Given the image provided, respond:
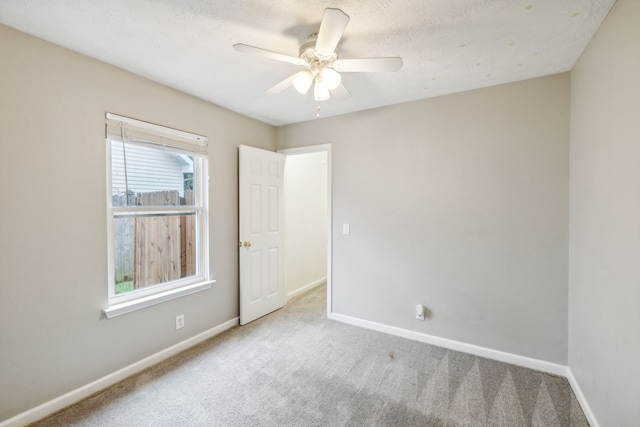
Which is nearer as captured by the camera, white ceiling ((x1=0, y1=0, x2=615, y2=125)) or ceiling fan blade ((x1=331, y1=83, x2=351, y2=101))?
white ceiling ((x1=0, y1=0, x2=615, y2=125))

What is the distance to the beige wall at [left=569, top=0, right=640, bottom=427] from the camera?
51.1 inches

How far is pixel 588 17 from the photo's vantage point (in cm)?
154

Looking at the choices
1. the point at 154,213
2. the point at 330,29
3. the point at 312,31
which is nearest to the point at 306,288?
the point at 154,213

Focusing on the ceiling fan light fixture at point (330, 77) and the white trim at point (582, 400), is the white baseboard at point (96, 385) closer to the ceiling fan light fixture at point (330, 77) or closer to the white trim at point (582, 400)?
the ceiling fan light fixture at point (330, 77)

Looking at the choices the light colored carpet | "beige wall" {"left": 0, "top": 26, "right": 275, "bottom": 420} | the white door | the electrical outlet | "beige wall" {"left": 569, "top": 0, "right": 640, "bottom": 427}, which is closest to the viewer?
"beige wall" {"left": 569, "top": 0, "right": 640, "bottom": 427}

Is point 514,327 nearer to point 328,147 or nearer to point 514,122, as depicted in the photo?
point 514,122

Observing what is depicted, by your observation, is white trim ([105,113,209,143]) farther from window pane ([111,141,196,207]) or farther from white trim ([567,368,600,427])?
white trim ([567,368,600,427])

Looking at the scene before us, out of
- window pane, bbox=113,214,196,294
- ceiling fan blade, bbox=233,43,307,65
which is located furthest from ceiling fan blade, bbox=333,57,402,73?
window pane, bbox=113,214,196,294

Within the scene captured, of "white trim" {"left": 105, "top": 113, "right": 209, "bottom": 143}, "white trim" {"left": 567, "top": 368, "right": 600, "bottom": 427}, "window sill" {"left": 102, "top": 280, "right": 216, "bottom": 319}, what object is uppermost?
"white trim" {"left": 105, "top": 113, "right": 209, "bottom": 143}

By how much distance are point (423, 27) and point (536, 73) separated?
47.7 inches

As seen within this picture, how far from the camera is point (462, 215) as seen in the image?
2568mm

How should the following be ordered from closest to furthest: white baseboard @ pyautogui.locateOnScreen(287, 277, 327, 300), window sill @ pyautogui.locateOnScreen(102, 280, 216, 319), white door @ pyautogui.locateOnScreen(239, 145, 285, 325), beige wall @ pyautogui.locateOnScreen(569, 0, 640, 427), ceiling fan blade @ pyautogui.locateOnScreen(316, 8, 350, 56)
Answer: ceiling fan blade @ pyautogui.locateOnScreen(316, 8, 350, 56) < beige wall @ pyautogui.locateOnScreen(569, 0, 640, 427) < window sill @ pyautogui.locateOnScreen(102, 280, 216, 319) < white door @ pyautogui.locateOnScreen(239, 145, 285, 325) < white baseboard @ pyautogui.locateOnScreen(287, 277, 327, 300)

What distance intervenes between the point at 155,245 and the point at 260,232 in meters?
1.14

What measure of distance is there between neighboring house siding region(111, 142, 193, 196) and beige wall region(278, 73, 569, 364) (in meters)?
1.64
